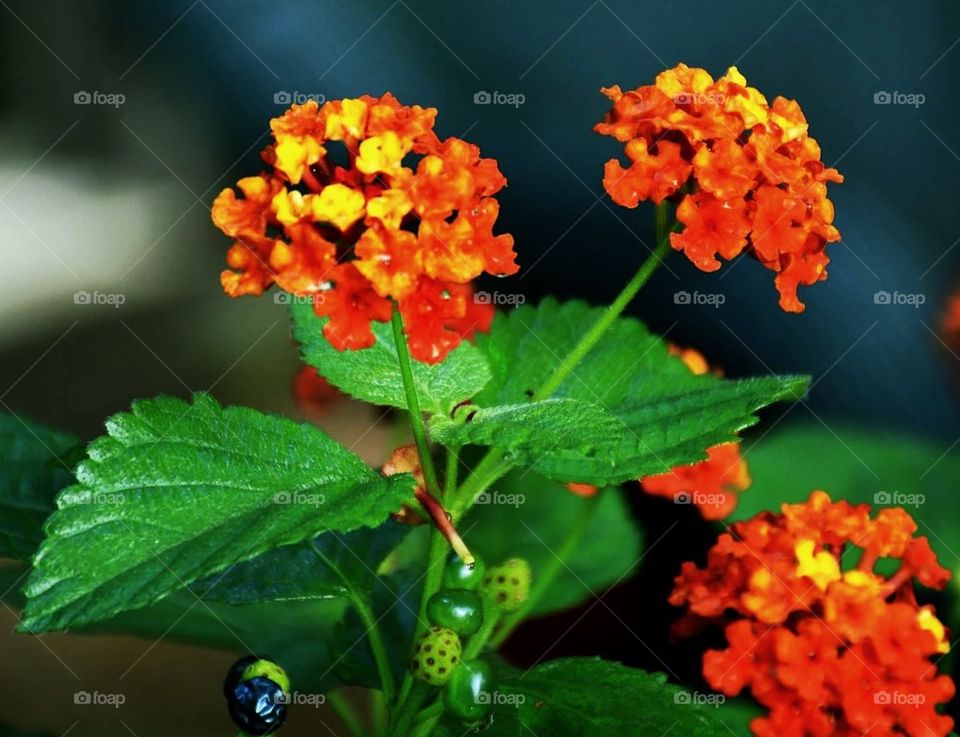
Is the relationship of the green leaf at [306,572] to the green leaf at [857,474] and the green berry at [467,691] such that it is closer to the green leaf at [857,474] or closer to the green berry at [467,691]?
the green berry at [467,691]

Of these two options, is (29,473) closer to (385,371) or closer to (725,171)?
(385,371)

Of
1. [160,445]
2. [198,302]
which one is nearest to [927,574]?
[160,445]

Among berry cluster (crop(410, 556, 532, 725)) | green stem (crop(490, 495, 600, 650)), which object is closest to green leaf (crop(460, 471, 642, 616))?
green stem (crop(490, 495, 600, 650))

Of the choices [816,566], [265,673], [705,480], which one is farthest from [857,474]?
[265,673]

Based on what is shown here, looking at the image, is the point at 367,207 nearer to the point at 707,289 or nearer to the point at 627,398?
the point at 627,398

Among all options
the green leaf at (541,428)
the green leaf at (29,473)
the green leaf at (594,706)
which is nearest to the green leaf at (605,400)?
the green leaf at (541,428)

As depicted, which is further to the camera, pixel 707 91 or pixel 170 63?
pixel 170 63
